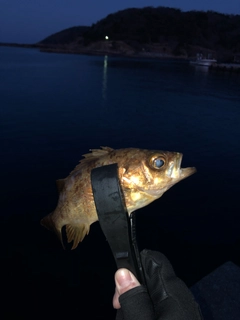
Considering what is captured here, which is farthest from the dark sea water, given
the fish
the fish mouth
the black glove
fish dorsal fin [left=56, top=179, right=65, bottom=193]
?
the fish mouth

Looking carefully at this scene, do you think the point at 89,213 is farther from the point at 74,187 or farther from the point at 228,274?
the point at 228,274

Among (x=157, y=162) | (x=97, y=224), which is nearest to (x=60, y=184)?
(x=157, y=162)

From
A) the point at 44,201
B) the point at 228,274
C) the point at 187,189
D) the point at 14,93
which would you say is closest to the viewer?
the point at 228,274

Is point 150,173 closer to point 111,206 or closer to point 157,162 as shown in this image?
point 157,162

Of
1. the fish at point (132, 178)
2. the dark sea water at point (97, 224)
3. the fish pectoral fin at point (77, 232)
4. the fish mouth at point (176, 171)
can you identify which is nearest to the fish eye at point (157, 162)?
A: the fish at point (132, 178)

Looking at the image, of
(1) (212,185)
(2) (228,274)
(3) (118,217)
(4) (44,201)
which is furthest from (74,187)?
(1) (212,185)

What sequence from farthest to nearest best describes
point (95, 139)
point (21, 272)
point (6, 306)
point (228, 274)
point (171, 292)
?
point (95, 139), point (21, 272), point (6, 306), point (228, 274), point (171, 292)

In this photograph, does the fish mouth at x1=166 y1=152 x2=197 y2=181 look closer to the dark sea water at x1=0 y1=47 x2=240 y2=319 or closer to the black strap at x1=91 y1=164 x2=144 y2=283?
the black strap at x1=91 y1=164 x2=144 y2=283
